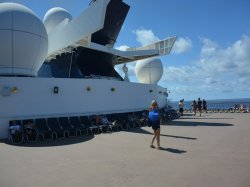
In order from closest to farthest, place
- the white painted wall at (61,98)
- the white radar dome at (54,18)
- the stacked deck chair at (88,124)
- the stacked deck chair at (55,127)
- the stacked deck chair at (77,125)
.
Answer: the stacked deck chair at (55,127) < the white painted wall at (61,98) < the stacked deck chair at (77,125) < the stacked deck chair at (88,124) < the white radar dome at (54,18)

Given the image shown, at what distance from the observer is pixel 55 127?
13047mm

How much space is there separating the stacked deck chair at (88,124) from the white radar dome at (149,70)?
1581cm

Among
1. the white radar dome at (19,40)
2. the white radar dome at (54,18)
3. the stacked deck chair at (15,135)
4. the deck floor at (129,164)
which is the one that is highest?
the white radar dome at (54,18)

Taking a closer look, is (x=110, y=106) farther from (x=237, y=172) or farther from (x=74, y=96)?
(x=237, y=172)

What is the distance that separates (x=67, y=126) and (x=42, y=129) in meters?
1.35

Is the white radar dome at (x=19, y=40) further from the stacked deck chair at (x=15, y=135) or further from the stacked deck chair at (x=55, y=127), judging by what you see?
the stacked deck chair at (x=15, y=135)

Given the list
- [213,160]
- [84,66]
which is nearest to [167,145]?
[213,160]

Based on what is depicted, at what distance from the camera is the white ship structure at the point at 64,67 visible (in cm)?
1307

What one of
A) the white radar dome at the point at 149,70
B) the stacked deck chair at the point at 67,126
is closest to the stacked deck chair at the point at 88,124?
the stacked deck chair at the point at 67,126

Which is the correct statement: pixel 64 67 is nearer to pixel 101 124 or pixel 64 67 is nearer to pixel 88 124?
pixel 88 124

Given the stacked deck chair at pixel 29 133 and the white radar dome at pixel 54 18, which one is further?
the white radar dome at pixel 54 18

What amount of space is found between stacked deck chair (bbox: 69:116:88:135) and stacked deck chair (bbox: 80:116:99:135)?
243 millimetres

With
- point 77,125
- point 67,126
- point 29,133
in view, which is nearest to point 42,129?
point 29,133

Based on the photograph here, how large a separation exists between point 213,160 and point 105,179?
10.1 feet
